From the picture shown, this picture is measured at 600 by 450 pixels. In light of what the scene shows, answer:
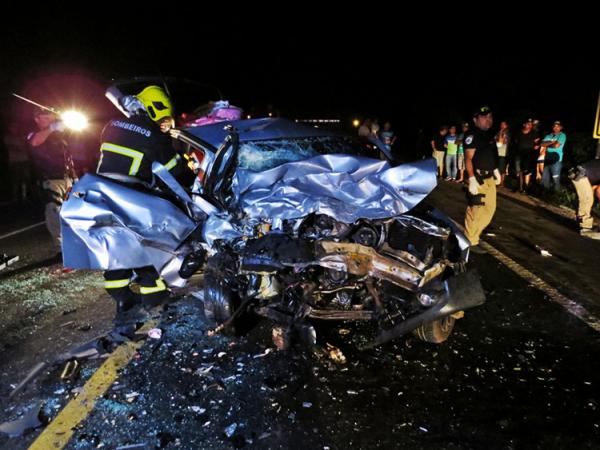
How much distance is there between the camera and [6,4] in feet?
54.2

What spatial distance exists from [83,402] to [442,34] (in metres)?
34.1

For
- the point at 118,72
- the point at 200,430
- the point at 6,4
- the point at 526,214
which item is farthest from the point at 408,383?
the point at 118,72

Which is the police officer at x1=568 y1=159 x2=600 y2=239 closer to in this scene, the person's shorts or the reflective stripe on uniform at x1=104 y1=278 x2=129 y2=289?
the person's shorts

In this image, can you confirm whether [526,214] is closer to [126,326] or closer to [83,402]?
[126,326]

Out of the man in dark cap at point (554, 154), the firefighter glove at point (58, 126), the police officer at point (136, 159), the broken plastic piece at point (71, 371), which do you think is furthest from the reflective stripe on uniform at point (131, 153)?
the man in dark cap at point (554, 154)

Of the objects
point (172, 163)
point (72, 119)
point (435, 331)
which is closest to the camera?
point (435, 331)

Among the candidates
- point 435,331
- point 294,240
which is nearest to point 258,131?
point 294,240

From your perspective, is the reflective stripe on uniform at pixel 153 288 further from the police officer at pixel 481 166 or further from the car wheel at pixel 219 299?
the police officer at pixel 481 166

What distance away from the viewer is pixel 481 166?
6.45 meters

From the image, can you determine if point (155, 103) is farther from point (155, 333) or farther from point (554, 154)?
point (554, 154)

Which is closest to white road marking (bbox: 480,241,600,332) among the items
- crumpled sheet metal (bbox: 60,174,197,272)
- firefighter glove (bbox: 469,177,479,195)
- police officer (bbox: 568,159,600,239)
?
firefighter glove (bbox: 469,177,479,195)

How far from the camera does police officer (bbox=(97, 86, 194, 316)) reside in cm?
437

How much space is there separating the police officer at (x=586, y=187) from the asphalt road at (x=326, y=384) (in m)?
3.20

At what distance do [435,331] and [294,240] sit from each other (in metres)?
1.37
